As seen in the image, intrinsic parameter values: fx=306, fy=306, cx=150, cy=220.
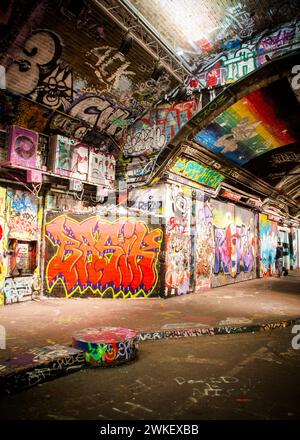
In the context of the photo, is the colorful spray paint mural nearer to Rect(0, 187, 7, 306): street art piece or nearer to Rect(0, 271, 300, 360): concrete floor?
Rect(0, 271, 300, 360): concrete floor

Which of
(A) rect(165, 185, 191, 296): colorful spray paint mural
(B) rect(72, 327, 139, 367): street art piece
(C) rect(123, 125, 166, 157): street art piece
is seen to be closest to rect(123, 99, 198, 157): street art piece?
(C) rect(123, 125, 166, 157): street art piece

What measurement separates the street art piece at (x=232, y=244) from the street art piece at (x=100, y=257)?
482 centimetres

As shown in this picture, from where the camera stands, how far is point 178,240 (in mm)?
11523

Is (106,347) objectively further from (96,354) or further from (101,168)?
(101,168)

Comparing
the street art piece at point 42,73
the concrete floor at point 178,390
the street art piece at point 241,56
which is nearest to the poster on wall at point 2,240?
the street art piece at point 42,73

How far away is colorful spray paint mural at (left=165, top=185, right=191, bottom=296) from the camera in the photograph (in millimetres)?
10938

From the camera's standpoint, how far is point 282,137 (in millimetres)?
13586

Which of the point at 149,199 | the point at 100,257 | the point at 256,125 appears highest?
A: the point at 256,125

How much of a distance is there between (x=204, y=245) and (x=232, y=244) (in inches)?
133

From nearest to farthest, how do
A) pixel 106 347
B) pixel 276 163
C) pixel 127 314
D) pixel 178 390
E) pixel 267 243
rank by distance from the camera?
pixel 178 390 < pixel 106 347 < pixel 127 314 < pixel 276 163 < pixel 267 243

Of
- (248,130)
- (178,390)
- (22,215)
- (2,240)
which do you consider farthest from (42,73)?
(178,390)

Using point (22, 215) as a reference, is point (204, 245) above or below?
below

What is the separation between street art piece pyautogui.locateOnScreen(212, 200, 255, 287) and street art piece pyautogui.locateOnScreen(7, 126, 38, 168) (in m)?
8.29

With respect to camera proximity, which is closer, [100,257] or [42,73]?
[42,73]
